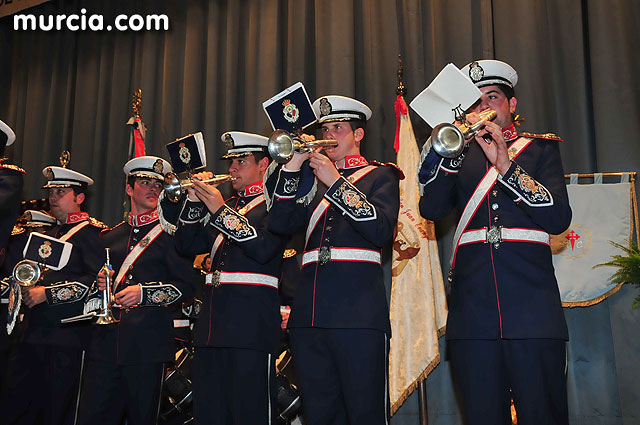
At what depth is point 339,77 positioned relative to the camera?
527 cm

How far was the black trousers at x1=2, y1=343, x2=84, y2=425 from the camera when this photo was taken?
4.23 metres

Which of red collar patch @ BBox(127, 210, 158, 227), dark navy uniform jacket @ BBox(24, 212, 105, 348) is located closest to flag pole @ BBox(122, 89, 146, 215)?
dark navy uniform jacket @ BBox(24, 212, 105, 348)

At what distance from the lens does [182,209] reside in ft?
11.9

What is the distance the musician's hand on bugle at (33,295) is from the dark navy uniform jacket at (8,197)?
0.70 metres

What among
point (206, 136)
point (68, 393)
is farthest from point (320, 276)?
point (206, 136)

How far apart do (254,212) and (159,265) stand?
767mm

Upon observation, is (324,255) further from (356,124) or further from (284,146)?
(356,124)

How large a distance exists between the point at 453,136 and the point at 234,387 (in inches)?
63.6

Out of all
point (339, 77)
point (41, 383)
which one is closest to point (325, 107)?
point (339, 77)

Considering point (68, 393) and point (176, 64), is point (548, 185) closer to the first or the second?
point (68, 393)

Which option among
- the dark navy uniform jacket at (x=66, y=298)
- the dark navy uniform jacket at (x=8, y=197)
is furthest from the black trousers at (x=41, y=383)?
the dark navy uniform jacket at (x=8, y=197)

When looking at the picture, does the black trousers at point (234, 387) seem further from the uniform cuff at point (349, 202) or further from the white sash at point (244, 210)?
the uniform cuff at point (349, 202)

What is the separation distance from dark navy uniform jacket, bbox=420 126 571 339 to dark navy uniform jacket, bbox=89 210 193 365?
1740 millimetres

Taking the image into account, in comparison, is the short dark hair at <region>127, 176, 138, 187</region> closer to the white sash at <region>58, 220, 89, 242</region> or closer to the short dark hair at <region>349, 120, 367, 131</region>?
the white sash at <region>58, 220, 89, 242</region>
